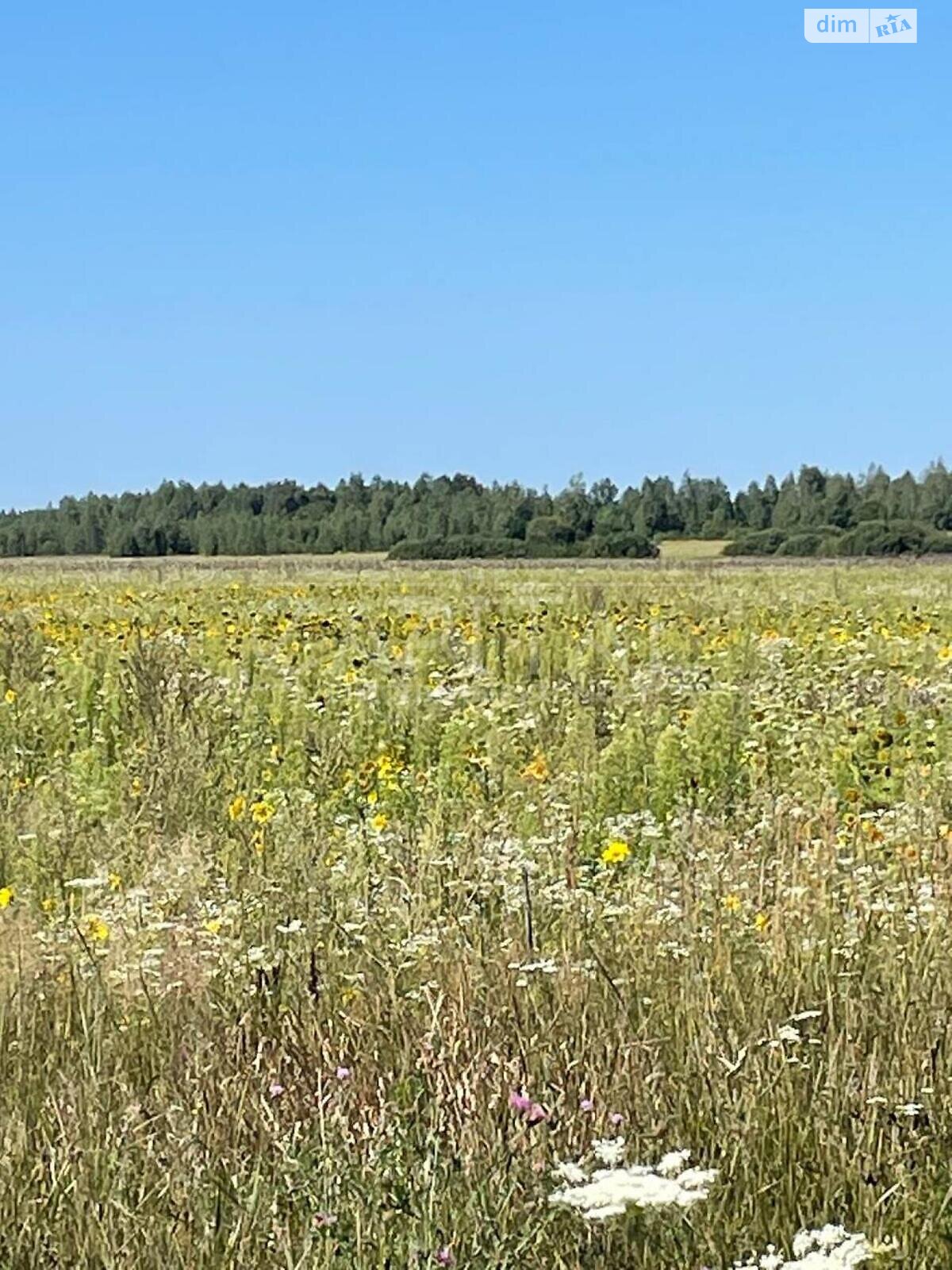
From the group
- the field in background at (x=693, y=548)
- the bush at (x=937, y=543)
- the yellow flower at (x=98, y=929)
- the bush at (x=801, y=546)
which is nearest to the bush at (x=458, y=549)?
the field in background at (x=693, y=548)

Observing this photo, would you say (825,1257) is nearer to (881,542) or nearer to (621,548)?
(881,542)

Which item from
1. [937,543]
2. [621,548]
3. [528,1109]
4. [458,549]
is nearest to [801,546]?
[937,543]

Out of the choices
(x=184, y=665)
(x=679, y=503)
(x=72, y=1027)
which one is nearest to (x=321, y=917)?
(x=72, y=1027)

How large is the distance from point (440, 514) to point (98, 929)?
309ft

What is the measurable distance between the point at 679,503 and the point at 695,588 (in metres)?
85.5

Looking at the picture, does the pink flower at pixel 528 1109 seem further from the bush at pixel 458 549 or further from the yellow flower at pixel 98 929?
the bush at pixel 458 549

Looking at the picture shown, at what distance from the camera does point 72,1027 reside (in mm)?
3283

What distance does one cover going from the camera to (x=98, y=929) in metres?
3.97

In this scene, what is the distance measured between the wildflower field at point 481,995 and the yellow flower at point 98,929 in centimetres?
1

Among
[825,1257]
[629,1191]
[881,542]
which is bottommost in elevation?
[825,1257]

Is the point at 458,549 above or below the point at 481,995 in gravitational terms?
above

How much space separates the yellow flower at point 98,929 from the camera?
3924mm

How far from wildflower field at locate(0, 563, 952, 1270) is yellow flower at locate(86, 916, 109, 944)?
10 millimetres

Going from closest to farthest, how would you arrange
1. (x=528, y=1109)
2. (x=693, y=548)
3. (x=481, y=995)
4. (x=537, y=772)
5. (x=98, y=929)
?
1. (x=528, y=1109)
2. (x=481, y=995)
3. (x=98, y=929)
4. (x=537, y=772)
5. (x=693, y=548)
